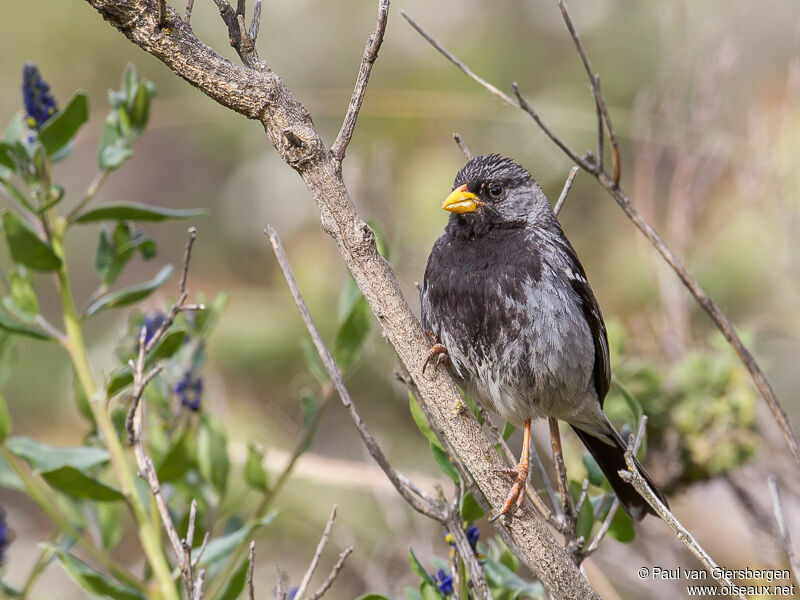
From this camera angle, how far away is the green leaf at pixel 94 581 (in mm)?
2158

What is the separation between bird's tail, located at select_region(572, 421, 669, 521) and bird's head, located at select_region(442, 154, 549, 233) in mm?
796

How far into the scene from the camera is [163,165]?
6238mm

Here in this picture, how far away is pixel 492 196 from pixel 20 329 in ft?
5.25

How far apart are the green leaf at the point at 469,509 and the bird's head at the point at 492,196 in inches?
41.6

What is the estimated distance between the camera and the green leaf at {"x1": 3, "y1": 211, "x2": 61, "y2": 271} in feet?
7.30

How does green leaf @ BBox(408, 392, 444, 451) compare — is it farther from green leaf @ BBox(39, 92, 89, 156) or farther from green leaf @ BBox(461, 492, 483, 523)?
green leaf @ BBox(39, 92, 89, 156)

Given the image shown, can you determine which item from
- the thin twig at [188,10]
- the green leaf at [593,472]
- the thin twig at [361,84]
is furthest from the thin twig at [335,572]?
the thin twig at [188,10]

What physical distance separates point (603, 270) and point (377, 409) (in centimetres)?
152

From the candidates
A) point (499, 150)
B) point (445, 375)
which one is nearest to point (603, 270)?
point (499, 150)

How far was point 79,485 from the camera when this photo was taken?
2.18 m

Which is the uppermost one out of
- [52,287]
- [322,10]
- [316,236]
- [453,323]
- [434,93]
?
[322,10]

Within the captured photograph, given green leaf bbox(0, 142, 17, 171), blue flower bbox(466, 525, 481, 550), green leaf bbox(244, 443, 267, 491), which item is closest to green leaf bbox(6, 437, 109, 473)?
green leaf bbox(244, 443, 267, 491)

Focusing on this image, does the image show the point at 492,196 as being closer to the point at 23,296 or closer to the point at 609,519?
the point at 609,519

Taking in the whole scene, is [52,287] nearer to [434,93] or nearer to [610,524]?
[434,93]
